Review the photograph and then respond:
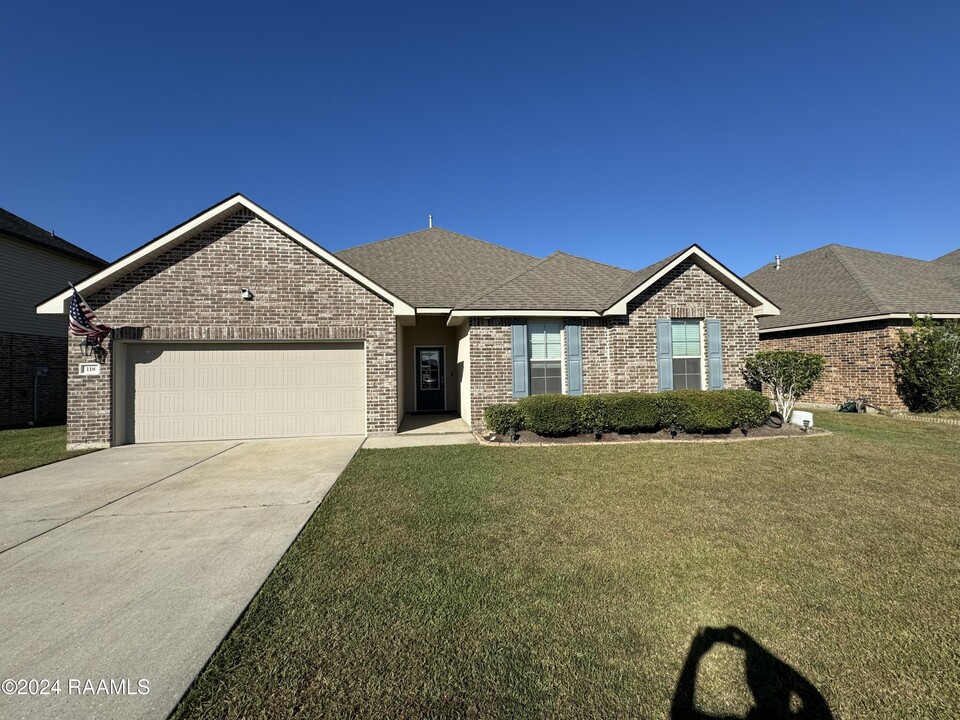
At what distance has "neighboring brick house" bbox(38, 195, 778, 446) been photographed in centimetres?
909

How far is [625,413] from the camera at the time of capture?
8.88 meters

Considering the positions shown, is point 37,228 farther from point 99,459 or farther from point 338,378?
point 338,378

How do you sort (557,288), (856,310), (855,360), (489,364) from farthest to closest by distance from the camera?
1. (855,360)
2. (856,310)
3. (557,288)
4. (489,364)

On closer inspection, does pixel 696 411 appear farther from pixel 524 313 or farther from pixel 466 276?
pixel 466 276

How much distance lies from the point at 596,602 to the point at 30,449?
12.1m

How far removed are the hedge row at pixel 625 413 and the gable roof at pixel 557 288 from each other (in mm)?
2579

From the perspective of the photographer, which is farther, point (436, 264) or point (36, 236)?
point (36, 236)

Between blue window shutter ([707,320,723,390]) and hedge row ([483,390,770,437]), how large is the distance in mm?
1809

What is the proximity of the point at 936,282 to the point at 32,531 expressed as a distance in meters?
23.6

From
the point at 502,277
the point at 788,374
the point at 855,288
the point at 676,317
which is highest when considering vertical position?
the point at 502,277

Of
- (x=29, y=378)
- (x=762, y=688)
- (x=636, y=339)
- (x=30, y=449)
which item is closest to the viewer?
(x=762, y=688)

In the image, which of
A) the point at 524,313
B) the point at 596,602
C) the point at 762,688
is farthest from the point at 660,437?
the point at 762,688

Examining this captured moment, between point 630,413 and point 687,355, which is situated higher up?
point 687,355

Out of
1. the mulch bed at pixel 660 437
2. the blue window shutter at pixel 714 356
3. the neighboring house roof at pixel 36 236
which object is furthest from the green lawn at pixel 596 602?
the neighboring house roof at pixel 36 236
